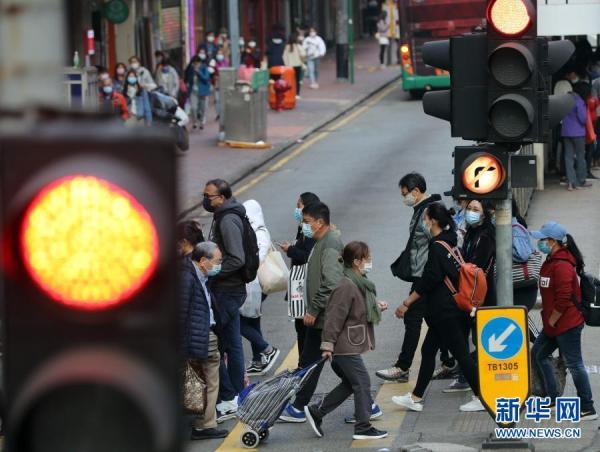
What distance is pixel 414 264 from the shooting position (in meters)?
11.4

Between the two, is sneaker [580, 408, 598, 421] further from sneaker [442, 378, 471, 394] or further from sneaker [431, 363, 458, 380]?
sneaker [431, 363, 458, 380]

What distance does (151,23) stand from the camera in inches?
1423

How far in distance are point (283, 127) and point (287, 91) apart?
337 centimetres

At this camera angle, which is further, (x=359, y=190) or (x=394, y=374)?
(x=359, y=190)

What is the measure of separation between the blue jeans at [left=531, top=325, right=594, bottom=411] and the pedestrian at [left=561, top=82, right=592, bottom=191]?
1068 cm

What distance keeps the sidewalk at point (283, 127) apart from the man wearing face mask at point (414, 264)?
13.0 feet

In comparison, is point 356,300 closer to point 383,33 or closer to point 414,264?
point 414,264

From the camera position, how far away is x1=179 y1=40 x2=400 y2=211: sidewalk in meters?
24.4

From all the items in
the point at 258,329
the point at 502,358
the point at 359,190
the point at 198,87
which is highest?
the point at 198,87

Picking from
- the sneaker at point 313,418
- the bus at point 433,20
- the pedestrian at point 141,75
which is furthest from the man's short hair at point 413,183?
the bus at point 433,20

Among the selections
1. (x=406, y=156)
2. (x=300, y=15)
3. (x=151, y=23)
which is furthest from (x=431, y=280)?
(x=300, y=15)

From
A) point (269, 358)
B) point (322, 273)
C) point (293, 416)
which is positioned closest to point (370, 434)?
point (293, 416)

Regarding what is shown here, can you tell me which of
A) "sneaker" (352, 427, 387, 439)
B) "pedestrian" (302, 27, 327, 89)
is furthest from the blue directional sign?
"pedestrian" (302, 27, 327, 89)

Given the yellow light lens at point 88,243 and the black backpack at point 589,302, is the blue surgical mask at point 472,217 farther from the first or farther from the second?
the yellow light lens at point 88,243
